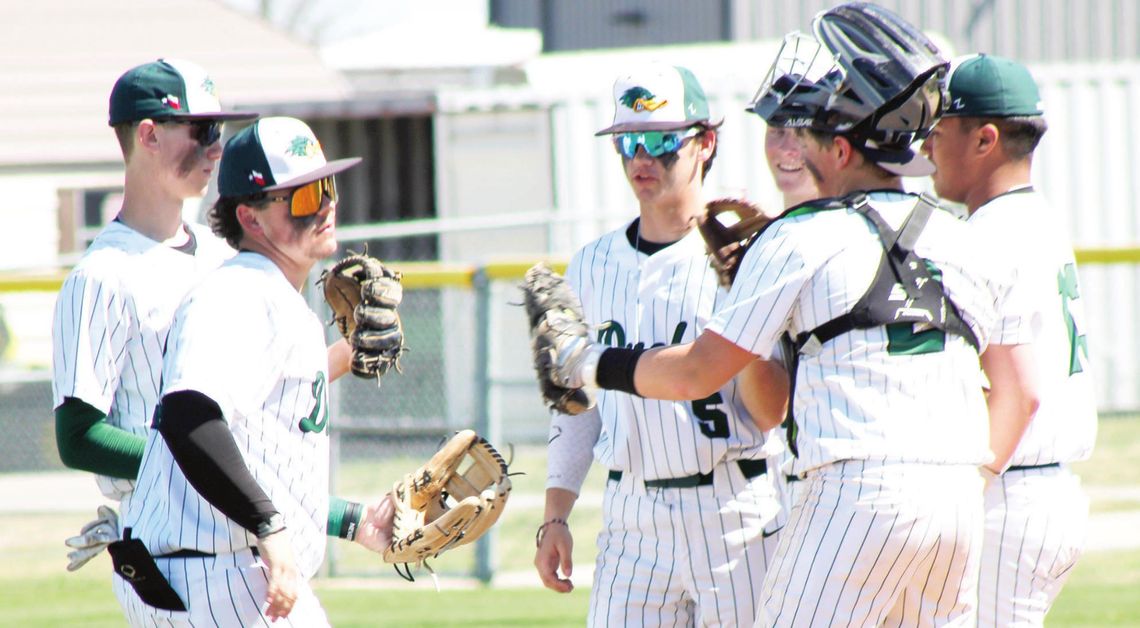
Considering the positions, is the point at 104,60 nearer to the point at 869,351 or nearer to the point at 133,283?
the point at 133,283

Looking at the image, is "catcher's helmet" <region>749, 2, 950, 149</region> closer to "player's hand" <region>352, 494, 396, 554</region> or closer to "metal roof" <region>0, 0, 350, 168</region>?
"player's hand" <region>352, 494, 396, 554</region>

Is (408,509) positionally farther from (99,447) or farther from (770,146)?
(770,146)

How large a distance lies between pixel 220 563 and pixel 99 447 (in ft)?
2.11

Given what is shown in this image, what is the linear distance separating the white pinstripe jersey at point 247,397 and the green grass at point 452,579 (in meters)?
4.31

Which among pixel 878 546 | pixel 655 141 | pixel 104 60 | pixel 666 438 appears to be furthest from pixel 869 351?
pixel 104 60

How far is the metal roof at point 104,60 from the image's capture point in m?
18.4

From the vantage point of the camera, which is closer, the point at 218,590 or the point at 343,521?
the point at 218,590

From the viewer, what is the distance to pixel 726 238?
3580 millimetres

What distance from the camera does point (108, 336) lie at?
388cm

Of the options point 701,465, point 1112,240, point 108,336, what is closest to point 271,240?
point 108,336

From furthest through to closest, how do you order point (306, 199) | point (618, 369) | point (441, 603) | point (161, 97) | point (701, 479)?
1. point (441, 603)
2. point (161, 97)
3. point (701, 479)
4. point (306, 199)
5. point (618, 369)

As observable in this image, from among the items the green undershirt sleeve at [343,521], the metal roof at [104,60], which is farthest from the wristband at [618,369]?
the metal roof at [104,60]

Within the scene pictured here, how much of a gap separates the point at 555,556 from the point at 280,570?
1.25 meters

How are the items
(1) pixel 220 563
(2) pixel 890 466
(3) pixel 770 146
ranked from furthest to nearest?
(3) pixel 770 146
(1) pixel 220 563
(2) pixel 890 466
